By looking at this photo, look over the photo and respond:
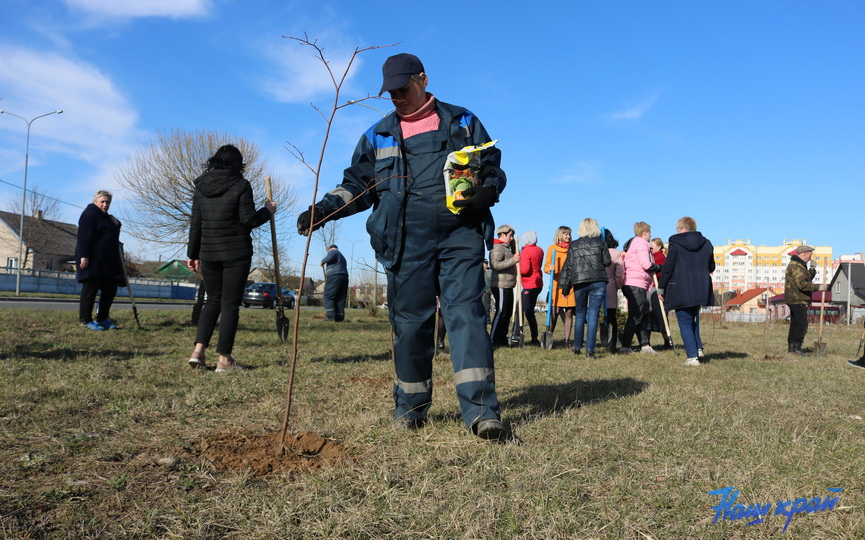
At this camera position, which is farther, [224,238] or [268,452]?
[224,238]

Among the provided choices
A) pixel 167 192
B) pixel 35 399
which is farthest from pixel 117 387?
pixel 167 192

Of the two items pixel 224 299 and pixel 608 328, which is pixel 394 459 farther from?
pixel 608 328

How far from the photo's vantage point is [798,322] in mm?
10172

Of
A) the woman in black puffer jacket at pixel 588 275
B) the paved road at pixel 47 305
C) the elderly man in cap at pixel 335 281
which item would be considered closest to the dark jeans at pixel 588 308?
the woman in black puffer jacket at pixel 588 275

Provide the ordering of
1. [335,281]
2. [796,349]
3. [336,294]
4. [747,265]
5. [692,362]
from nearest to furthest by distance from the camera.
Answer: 1. [692,362]
2. [796,349]
3. [335,281]
4. [336,294]
5. [747,265]

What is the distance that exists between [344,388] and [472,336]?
6.57ft

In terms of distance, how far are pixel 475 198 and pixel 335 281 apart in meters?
11.7

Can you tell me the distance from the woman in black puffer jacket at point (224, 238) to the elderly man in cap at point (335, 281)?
27.9ft

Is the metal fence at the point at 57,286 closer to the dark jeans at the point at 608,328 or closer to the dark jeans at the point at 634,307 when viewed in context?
the dark jeans at the point at 608,328

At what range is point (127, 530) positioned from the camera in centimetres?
199

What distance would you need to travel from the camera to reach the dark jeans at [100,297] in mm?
8762

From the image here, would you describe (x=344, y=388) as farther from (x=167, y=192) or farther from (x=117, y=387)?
(x=167, y=192)

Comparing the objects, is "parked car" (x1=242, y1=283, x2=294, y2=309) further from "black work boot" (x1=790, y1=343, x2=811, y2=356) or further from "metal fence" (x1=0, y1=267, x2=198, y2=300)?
"black work boot" (x1=790, y1=343, x2=811, y2=356)

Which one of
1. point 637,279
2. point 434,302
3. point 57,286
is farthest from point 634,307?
point 57,286
